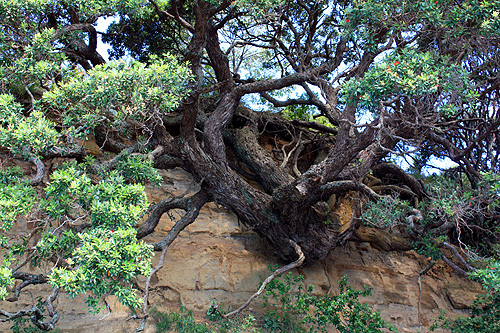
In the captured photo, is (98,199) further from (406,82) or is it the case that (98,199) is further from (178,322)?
(406,82)

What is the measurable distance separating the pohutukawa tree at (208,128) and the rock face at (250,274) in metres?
1.08

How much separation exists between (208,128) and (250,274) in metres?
3.30

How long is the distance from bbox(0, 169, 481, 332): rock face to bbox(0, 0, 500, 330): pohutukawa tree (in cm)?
108

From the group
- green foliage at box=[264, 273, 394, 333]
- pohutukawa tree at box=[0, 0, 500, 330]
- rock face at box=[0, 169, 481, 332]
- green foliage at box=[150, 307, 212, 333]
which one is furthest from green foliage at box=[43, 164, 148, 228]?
green foliage at box=[264, 273, 394, 333]

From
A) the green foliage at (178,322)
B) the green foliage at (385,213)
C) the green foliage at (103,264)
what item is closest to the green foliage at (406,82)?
the green foliage at (385,213)

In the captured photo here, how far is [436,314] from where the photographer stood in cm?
935

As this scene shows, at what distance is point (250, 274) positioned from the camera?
8.73 metres

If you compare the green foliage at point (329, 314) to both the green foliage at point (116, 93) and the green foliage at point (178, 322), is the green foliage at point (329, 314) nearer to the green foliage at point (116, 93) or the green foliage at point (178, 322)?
the green foliage at point (178, 322)

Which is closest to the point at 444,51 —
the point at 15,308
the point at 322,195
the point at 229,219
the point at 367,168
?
the point at 367,168

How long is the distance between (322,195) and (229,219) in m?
2.78

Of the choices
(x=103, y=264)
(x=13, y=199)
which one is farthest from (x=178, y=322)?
(x=13, y=199)

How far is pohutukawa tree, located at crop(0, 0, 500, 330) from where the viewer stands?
496 centimetres

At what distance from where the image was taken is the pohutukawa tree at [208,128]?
496 centimetres

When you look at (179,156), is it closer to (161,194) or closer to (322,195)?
(161,194)
